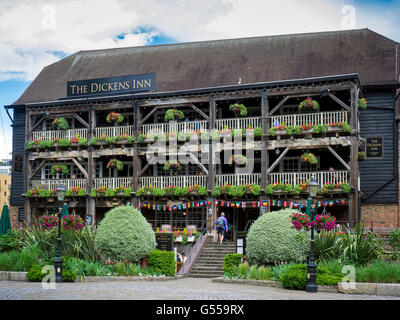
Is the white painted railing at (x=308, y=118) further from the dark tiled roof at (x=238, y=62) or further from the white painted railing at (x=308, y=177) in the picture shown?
the dark tiled roof at (x=238, y=62)

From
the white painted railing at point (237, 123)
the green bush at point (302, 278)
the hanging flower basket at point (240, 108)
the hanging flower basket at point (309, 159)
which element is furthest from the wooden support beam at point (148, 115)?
the green bush at point (302, 278)

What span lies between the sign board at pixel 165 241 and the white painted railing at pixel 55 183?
9.79 meters

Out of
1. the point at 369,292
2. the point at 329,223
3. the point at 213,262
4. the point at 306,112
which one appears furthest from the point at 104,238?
the point at 306,112

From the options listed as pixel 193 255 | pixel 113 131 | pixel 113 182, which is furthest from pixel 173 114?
pixel 193 255

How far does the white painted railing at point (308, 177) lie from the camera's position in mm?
26750

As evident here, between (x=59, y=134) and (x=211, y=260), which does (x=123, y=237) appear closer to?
(x=211, y=260)

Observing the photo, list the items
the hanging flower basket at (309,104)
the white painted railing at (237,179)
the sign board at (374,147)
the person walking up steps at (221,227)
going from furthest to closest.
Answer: the sign board at (374,147), the white painted railing at (237,179), the hanging flower basket at (309,104), the person walking up steps at (221,227)

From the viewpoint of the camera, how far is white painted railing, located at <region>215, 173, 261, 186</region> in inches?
1111

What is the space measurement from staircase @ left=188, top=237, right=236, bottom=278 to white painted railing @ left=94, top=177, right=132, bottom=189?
6.12 meters

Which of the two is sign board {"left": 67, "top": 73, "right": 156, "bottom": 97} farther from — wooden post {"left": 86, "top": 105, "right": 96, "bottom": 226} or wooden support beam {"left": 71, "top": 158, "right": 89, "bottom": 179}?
wooden support beam {"left": 71, "top": 158, "right": 89, "bottom": 179}

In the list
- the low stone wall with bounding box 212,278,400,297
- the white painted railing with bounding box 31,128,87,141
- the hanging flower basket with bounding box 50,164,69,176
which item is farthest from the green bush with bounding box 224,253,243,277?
the hanging flower basket with bounding box 50,164,69,176

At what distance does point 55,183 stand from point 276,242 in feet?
54.5

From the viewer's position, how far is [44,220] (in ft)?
66.1
